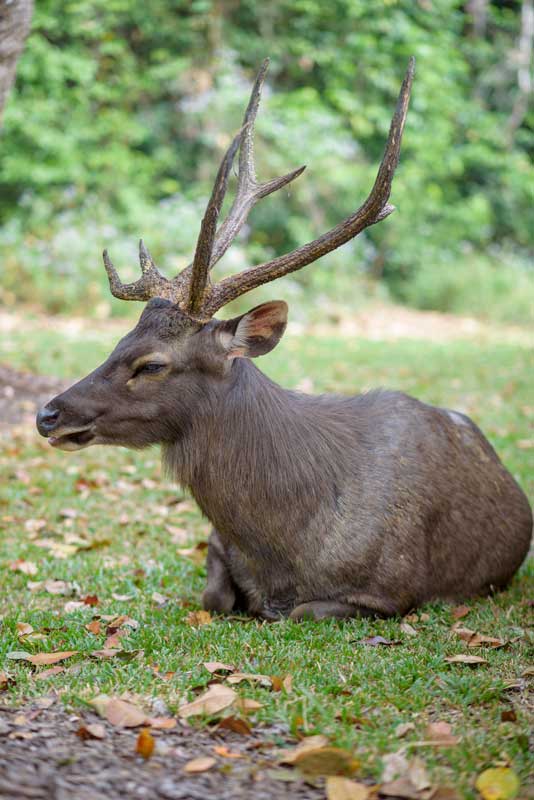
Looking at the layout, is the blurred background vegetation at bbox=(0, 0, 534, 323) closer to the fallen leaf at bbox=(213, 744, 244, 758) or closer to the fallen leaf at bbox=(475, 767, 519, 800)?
the fallen leaf at bbox=(213, 744, 244, 758)

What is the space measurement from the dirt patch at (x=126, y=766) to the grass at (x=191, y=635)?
18 cm

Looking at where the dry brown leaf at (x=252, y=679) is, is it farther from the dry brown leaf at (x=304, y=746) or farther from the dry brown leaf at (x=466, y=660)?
the dry brown leaf at (x=466, y=660)

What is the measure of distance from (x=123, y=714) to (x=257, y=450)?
5.19ft

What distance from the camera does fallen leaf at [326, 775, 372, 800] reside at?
2707 mm

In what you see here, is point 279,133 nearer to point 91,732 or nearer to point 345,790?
point 91,732

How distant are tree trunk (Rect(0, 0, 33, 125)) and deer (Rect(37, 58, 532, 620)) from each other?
9.71 ft

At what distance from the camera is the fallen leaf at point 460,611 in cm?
467

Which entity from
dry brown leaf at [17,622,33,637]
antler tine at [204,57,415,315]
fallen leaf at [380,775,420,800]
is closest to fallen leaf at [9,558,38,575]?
dry brown leaf at [17,622,33,637]

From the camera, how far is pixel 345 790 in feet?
8.96

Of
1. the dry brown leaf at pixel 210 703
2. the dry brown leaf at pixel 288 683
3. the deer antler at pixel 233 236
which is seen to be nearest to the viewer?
the dry brown leaf at pixel 210 703

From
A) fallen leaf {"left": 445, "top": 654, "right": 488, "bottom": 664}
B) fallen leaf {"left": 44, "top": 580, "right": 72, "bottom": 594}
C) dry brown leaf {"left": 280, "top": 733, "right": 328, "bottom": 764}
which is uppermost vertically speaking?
fallen leaf {"left": 44, "top": 580, "right": 72, "bottom": 594}

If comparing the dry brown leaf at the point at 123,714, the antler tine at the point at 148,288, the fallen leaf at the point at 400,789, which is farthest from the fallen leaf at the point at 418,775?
the antler tine at the point at 148,288

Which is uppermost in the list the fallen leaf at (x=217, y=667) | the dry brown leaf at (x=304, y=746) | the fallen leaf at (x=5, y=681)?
the fallen leaf at (x=5, y=681)

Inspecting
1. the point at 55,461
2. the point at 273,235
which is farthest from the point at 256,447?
the point at 273,235
